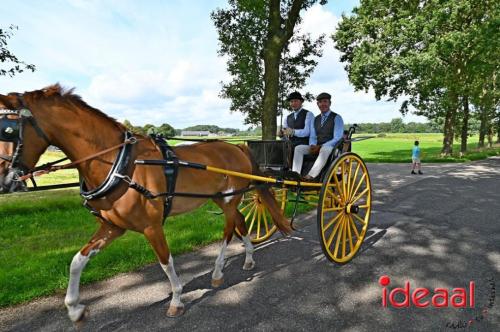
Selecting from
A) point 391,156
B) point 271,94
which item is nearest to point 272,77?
point 271,94

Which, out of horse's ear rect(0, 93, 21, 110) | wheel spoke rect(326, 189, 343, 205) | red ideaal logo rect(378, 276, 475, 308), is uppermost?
horse's ear rect(0, 93, 21, 110)

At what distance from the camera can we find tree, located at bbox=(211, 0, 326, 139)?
9523 mm

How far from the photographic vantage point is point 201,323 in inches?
117

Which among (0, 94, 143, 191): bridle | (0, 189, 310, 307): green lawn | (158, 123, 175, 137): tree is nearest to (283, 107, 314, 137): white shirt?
(0, 189, 310, 307): green lawn

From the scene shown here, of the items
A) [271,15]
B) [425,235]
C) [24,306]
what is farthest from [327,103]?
[271,15]

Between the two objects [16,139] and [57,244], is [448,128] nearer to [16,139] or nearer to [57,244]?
[57,244]

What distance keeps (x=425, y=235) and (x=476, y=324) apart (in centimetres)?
265

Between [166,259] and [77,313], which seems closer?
[77,313]

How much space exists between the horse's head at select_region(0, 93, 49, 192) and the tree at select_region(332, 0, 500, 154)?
1923 cm

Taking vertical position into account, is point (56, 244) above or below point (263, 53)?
below

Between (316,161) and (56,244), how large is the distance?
4.52m

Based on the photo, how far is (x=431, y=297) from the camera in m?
3.37

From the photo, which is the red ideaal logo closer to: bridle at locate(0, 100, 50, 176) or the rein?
the rein

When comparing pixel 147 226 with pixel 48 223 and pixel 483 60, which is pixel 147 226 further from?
pixel 483 60
